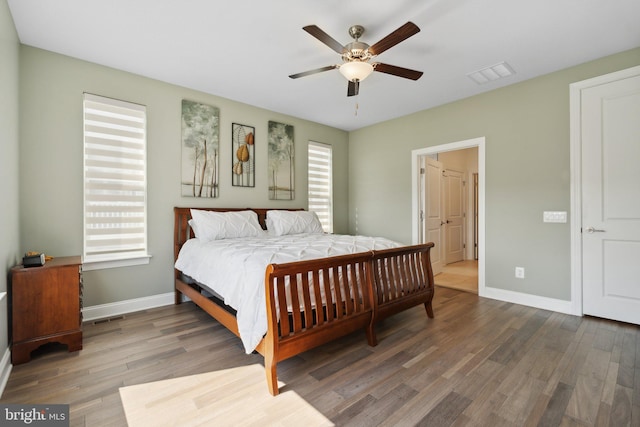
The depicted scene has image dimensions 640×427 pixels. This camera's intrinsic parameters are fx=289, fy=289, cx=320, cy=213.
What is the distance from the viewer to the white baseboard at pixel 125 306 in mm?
2930

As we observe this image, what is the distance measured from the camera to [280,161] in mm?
4469

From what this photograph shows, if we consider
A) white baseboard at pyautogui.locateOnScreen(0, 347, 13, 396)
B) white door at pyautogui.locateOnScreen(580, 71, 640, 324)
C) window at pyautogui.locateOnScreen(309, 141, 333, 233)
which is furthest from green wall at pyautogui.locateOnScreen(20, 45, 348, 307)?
white door at pyautogui.locateOnScreen(580, 71, 640, 324)

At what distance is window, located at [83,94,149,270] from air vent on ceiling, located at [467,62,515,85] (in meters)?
3.74

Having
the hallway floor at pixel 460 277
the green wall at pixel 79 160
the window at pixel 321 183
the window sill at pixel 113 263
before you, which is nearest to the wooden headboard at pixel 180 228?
the green wall at pixel 79 160

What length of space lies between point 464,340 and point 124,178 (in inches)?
146

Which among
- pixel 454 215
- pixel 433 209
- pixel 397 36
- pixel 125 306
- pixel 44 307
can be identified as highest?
pixel 397 36

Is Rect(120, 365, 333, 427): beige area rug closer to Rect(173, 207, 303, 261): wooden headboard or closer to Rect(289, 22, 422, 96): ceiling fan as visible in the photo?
Rect(173, 207, 303, 261): wooden headboard

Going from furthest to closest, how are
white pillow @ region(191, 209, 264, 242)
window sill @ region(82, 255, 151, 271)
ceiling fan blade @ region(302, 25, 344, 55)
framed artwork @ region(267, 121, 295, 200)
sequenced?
1. framed artwork @ region(267, 121, 295, 200)
2. white pillow @ region(191, 209, 264, 242)
3. window sill @ region(82, 255, 151, 271)
4. ceiling fan blade @ region(302, 25, 344, 55)

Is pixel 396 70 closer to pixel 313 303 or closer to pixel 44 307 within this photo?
pixel 313 303

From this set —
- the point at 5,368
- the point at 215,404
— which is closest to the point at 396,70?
the point at 215,404

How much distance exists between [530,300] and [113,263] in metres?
4.64

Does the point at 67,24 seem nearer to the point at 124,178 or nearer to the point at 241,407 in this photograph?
the point at 124,178

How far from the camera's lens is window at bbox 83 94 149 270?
2947 mm

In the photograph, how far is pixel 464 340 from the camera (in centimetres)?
246
